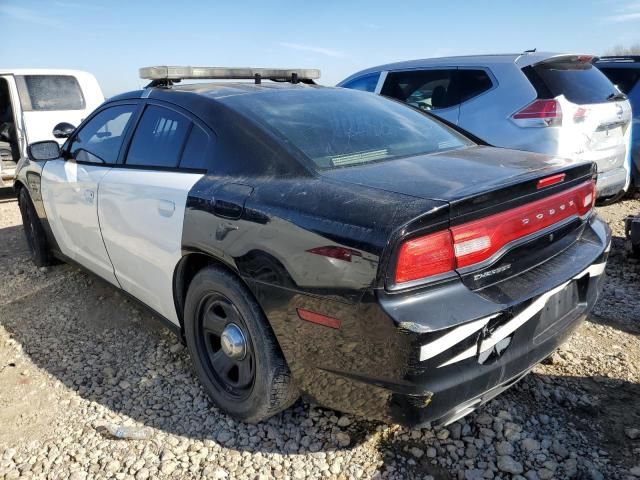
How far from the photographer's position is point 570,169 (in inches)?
87.4

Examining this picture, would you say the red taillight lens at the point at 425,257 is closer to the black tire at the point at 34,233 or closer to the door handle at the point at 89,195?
the door handle at the point at 89,195

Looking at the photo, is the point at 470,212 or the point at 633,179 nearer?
the point at 470,212

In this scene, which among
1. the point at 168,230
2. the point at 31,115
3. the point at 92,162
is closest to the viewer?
the point at 168,230

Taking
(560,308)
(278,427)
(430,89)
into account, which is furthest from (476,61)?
(278,427)

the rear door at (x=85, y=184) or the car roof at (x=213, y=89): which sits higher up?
the car roof at (x=213, y=89)

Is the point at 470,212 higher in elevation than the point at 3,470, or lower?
higher

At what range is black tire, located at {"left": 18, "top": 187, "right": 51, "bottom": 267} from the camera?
14.2 ft

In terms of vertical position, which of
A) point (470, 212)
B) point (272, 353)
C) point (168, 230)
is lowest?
point (272, 353)

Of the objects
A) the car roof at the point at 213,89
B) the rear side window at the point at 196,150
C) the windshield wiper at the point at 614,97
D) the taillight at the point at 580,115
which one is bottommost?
the taillight at the point at 580,115

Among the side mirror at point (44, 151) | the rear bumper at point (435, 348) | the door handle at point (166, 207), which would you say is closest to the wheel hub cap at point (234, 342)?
the rear bumper at point (435, 348)

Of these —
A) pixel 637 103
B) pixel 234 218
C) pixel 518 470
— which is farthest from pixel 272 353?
pixel 637 103

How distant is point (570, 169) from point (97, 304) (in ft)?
10.3

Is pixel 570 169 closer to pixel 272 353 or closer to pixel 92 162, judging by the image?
pixel 272 353

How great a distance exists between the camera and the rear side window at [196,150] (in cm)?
249
